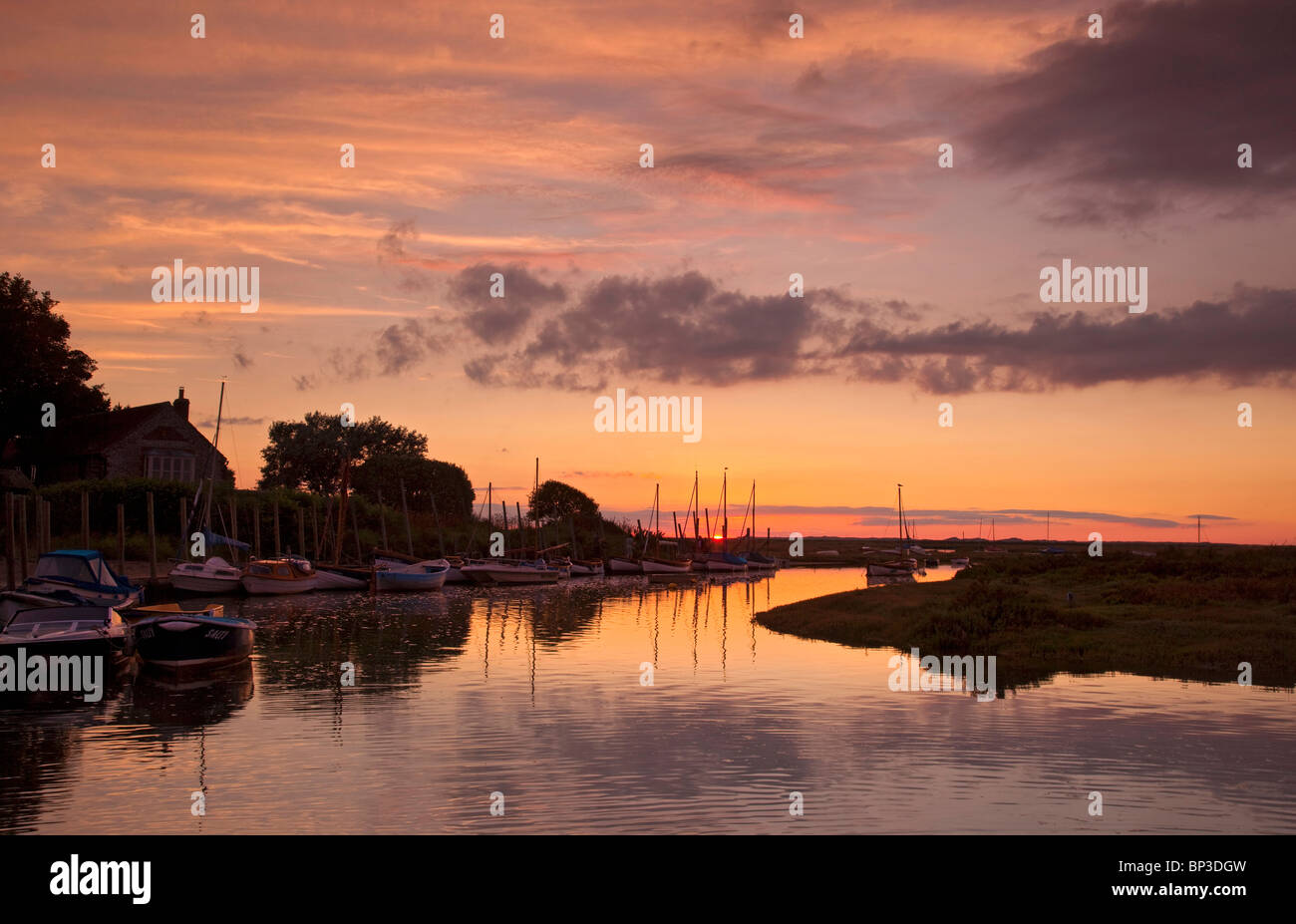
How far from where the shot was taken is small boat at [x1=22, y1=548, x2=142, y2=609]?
4406 centimetres

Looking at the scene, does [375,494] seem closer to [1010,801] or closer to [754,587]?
[754,587]

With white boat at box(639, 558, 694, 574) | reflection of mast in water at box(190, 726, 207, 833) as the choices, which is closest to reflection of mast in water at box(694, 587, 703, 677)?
reflection of mast in water at box(190, 726, 207, 833)

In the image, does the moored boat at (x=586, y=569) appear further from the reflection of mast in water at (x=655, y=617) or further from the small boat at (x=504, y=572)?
the reflection of mast in water at (x=655, y=617)

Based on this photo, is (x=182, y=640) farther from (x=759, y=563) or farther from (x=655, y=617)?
(x=759, y=563)

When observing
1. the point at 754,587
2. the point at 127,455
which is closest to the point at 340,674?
the point at 127,455

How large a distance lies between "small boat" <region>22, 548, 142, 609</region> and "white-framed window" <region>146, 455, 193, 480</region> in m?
45.4

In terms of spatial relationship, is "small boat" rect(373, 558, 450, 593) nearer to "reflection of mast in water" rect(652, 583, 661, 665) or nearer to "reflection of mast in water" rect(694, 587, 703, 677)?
"reflection of mast in water" rect(652, 583, 661, 665)

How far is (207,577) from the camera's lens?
69.1 meters

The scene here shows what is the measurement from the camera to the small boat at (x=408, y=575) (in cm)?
8512

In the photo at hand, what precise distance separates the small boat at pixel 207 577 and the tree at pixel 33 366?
2950cm

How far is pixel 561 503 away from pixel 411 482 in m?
34.5

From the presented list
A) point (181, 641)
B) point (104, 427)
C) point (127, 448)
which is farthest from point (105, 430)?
point (181, 641)
